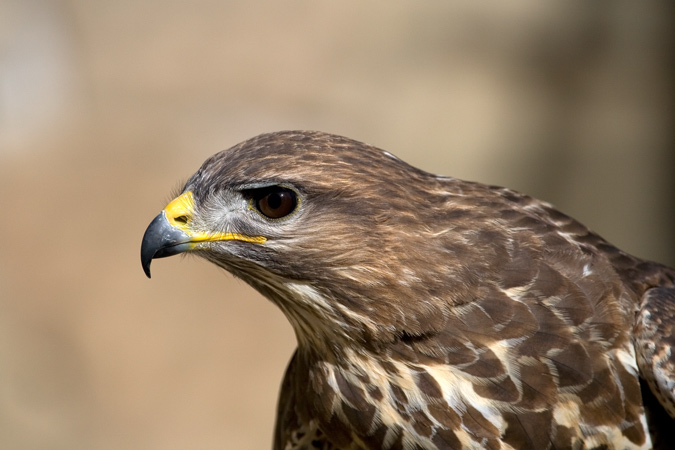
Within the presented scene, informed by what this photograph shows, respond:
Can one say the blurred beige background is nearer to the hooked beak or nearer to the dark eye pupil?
the hooked beak

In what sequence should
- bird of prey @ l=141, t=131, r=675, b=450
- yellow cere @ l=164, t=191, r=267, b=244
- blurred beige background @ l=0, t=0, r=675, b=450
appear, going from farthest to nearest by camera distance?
blurred beige background @ l=0, t=0, r=675, b=450, yellow cere @ l=164, t=191, r=267, b=244, bird of prey @ l=141, t=131, r=675, b=450

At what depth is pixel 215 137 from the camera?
7195mm

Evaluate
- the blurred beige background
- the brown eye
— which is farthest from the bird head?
the blurred beige background

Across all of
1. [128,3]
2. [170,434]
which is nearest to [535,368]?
[170,434]

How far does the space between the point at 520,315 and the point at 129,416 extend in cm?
472

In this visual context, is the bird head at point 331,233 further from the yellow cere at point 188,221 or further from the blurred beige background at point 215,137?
the blurred beige background at point 215,137

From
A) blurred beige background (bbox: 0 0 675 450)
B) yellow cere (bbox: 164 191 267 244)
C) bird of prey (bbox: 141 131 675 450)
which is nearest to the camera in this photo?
bird of prey (bbox: 141 131 675 450)

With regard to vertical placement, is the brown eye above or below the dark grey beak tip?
above

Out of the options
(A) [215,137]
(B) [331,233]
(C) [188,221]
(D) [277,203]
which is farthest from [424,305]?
(A) [215,137]

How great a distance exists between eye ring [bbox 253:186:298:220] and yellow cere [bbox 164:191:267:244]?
8 cm

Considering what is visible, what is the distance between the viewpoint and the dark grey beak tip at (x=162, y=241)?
253 cm

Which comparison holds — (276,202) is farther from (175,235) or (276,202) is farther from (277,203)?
(175,235)

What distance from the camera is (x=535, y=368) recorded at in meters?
2.40

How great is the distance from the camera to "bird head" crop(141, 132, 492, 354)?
243 centimetres
